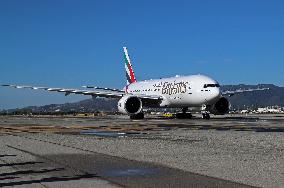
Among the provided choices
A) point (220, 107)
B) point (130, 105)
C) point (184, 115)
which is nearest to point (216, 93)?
point (220, 107)

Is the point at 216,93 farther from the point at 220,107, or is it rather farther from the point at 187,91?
the point at 220,107

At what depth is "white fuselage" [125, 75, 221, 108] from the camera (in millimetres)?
43594

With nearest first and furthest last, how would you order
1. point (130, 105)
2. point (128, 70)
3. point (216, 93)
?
1. point (216, 93)
2. point (130, 105)
3. point (128, 70)

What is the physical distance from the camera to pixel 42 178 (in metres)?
8.59

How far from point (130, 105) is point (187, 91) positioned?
5.82 metres

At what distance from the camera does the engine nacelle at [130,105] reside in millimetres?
46053

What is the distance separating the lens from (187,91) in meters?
45.6

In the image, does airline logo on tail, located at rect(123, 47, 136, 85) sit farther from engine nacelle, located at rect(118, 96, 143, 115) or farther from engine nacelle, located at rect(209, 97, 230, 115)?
engine nacelle, located at rect(209, 97, 230, 115)

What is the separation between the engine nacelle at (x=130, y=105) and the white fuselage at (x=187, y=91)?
11.6 feet

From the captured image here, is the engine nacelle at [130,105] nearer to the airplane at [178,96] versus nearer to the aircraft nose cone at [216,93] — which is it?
the airplane at [178,96]

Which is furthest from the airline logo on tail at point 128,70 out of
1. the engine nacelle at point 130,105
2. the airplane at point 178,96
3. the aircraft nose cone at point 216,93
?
the aircraft nose cone at point 216,93

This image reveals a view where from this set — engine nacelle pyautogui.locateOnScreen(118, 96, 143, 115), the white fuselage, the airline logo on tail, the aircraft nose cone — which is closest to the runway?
the aircraft nose cone

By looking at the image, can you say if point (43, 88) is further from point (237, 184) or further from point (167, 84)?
point (237, 184)

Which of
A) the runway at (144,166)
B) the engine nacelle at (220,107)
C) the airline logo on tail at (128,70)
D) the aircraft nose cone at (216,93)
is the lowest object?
the runway at (144,166)
